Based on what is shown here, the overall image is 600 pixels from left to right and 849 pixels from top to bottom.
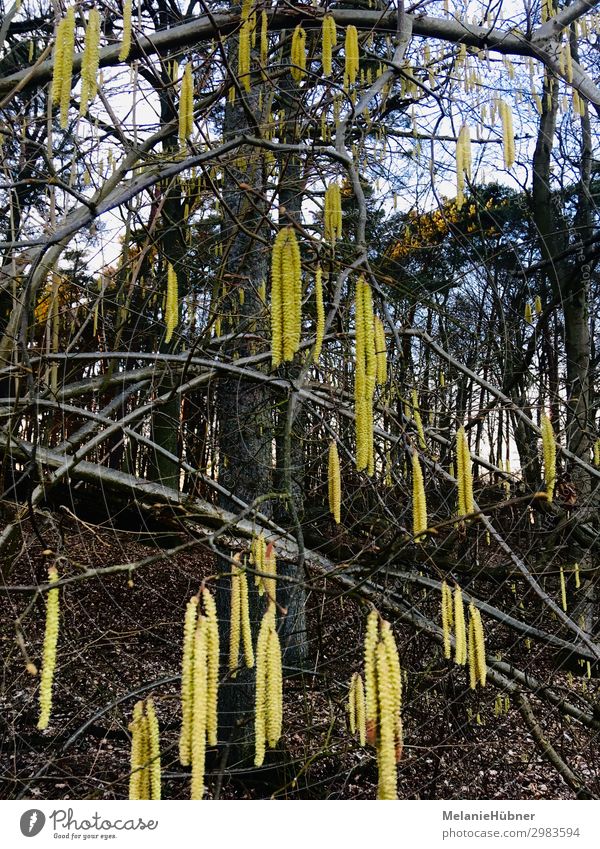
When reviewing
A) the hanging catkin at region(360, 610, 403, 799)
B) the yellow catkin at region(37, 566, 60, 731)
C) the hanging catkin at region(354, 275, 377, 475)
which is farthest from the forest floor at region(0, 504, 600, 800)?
the hanging catkin at region(360, 610, 403, 799)

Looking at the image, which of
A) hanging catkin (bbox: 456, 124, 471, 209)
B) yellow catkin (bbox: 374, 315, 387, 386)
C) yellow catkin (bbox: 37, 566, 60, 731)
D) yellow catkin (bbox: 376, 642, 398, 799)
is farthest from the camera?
hanging catkin (bbox: 456, 124, 471, 209)

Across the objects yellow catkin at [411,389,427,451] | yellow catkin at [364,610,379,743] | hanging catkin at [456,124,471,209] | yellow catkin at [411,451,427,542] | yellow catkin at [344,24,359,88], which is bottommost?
yellow catkin at [364,610,379,743]

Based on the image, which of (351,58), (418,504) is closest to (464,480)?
(418,504)

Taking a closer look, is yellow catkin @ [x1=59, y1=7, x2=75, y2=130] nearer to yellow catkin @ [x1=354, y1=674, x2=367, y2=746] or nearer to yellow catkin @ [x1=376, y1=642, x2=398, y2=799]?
yellow catkin @ [x1=376, y1=642, x2=398, y2=799]

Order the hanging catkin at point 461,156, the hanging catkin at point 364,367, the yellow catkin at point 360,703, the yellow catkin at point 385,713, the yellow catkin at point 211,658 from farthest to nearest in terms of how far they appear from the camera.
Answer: the hanging catkin at point 461,156 → the yellow catkin at point 360,703 → the hanging catkin at point 364,367 → the yellow catkin at point 211,658 → the yellow catkin at point 385,713

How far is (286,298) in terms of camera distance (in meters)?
1.46

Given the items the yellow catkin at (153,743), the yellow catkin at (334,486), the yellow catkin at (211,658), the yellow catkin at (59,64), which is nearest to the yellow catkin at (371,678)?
the yellow catkin at (211,658)

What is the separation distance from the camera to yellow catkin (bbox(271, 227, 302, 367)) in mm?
1459

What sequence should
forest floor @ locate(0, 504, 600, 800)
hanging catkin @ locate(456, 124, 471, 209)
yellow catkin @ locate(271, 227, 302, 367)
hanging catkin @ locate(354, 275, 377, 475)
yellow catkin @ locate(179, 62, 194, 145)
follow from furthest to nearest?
forest floor @ locate(0, 504, 600, 800), hanging catkin @ locate(456, 124, 471, 209), yellow catkin @ locate(179, 62, 194, 145), hanging catkin @ locate(354, 275, 377, 475), yellow catkin @ locate(271, 227, 302, 367)

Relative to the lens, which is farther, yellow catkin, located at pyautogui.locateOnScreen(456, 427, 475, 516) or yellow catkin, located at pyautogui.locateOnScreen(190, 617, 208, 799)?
yellow catkin, located at pyautogui.locateOnScreen(456, 427, 475, 516)

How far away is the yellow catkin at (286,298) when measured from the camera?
57.4 inches

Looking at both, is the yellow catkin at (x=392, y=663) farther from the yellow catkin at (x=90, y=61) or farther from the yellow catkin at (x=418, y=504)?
the yellow catkin at (x=90, y=61)
